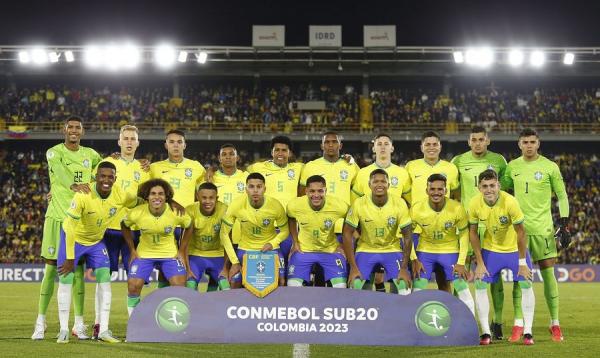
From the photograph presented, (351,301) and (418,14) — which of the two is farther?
(418,14)

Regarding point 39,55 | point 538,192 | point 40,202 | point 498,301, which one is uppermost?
point 39,55

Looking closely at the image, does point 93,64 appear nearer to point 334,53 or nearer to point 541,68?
point 334,53

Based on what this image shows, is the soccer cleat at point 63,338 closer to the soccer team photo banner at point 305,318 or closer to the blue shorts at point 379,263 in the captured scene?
the soccer team photo banner at point 305,318

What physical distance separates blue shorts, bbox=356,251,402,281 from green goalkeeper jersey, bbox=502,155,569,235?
1.62 meters

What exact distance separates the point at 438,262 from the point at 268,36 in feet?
80.7

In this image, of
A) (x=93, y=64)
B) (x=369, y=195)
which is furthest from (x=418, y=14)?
(x=369, y=195)

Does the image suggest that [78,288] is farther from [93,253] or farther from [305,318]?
[305,318]

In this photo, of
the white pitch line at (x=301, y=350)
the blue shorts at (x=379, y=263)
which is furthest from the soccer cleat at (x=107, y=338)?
the blue shorts at (x=379, y=263)

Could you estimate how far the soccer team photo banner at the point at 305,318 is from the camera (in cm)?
739

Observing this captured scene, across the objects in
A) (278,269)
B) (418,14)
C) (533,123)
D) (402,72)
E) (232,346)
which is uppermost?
(418,14)

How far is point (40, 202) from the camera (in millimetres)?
28969

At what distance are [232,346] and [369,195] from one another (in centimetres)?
216

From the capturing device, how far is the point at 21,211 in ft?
93.6

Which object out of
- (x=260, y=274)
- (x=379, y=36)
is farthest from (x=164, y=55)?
(x=260, y=274)
